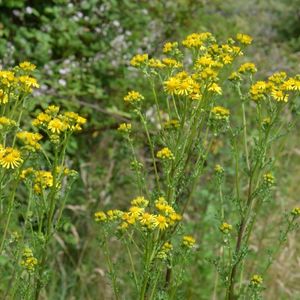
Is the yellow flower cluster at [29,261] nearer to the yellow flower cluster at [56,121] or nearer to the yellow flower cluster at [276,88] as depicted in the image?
the yellow flower cluster at [56,121]

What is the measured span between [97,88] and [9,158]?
10.3 ft

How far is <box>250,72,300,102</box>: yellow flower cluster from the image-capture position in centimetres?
244

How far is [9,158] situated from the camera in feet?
6.78

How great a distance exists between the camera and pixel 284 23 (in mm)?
10461

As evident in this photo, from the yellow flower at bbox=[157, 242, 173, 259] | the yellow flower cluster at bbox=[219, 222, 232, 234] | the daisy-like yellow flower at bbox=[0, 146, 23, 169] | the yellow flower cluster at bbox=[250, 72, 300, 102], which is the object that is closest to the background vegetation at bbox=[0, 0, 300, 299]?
the yellow flower cluster at bbox=[219, 222, 232, 234]

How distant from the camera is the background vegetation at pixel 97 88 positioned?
165 inches

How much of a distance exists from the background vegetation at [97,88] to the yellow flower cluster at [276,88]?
174cm

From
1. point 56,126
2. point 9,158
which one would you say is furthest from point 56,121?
point 9,158

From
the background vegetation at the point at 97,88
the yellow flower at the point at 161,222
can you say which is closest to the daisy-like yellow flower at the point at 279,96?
the yellow flower at the point at 161,222

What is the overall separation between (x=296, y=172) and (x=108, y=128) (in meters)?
A: 1.87

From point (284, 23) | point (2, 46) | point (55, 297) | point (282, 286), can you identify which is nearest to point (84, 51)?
point (2, 46)

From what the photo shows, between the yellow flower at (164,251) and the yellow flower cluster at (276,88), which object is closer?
the yellow flower at (164,251)

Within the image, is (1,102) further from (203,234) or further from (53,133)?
(203,234)

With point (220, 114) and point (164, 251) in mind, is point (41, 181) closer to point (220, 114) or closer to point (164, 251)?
point (164, 251)
